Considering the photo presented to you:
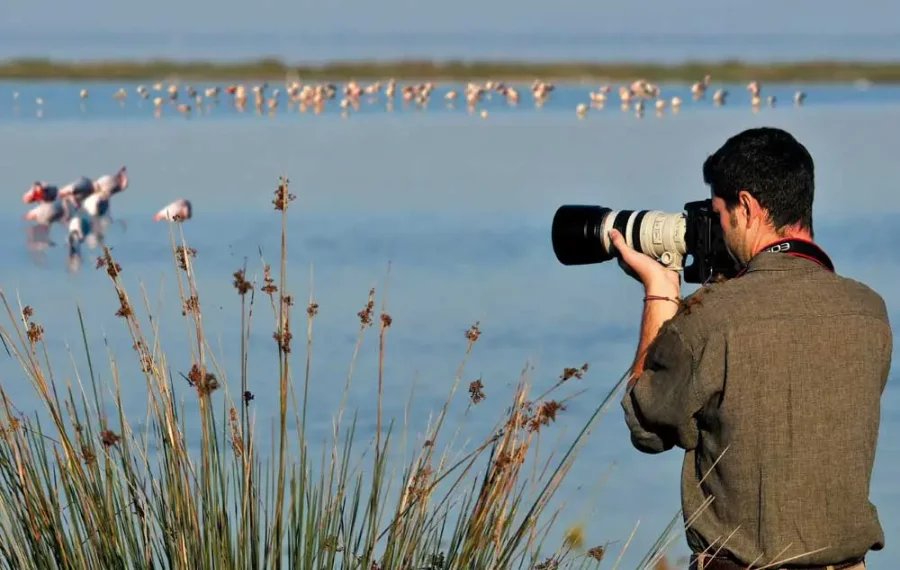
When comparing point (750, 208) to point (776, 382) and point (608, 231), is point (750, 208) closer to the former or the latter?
point (776, 382)

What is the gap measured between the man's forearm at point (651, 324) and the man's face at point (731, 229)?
12 centimetres

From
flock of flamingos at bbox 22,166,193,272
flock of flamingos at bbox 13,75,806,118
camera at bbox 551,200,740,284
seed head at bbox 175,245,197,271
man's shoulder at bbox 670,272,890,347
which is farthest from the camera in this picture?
flock of flamingos at bbox 13,75,806,118

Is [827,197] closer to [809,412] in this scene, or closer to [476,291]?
[476,291]

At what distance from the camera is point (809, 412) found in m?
2.47

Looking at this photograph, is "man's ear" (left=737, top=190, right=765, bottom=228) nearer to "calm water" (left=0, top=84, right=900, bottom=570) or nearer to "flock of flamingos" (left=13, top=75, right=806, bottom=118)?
"calm water" (left=0, top=84, right=900, bottom=570)

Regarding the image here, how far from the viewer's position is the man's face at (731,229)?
2.55m

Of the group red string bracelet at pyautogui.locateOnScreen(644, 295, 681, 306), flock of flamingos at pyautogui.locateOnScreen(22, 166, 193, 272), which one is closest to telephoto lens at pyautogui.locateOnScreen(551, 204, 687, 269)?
red string bracelet at pyautogui.locateOnScreen(644, 295, 681, 306)

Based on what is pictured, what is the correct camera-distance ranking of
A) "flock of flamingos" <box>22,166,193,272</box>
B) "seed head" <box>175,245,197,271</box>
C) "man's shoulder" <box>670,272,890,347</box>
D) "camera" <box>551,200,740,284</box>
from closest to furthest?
"man's shoulder" <box>670,272,890,347</box>
"camera" <box>551,200,740,284</box>
"seed head" <box>175,245,197,271</box>
"flock of flamingos" <box>22,166,193,272</box>

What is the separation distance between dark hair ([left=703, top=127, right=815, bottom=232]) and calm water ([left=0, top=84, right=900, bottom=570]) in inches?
40.2

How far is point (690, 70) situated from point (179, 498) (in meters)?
42.5

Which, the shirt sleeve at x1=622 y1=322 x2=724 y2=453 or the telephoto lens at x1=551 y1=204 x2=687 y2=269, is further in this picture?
the telephoto lens at x1=551 y1=204 x2=687 y2=269

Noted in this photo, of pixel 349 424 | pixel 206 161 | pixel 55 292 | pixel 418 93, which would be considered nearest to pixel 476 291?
pixel 55 292

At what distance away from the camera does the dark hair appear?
249cm

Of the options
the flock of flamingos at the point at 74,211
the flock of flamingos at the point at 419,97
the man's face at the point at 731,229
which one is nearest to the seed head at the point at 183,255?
the man's face at the point at 731,229
